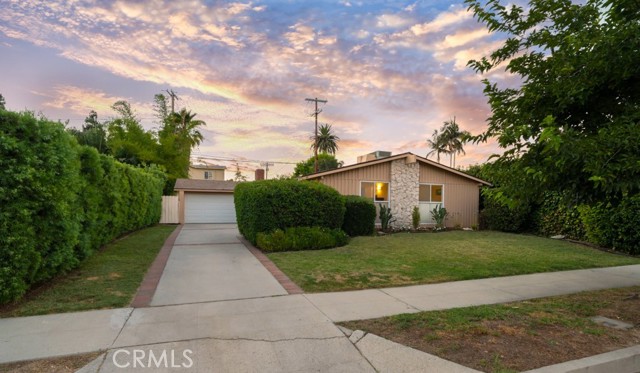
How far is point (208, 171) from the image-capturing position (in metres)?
48.4

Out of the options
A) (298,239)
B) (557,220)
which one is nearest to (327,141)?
(557,220)

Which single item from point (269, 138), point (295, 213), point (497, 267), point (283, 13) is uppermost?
point (283, 13)

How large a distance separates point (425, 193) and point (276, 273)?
41.9 feet

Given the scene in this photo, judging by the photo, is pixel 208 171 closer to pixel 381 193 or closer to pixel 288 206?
pixel 381 193

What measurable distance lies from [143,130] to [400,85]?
24.5m

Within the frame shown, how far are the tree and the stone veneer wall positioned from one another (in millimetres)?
11482

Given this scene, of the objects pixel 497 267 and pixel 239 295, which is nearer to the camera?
pixel 239 295

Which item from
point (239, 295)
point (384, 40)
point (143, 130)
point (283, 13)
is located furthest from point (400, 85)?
point (143, 130)

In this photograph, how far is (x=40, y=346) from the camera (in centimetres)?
337

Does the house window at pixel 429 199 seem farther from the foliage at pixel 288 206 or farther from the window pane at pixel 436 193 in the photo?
the foliage at pixel 288 206

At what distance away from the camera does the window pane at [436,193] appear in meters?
17.9

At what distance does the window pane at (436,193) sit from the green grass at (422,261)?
600 cm

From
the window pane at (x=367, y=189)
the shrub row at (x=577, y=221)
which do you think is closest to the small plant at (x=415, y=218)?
the window pane at (x=367, y=189)

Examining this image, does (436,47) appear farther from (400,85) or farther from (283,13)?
(283,13)
